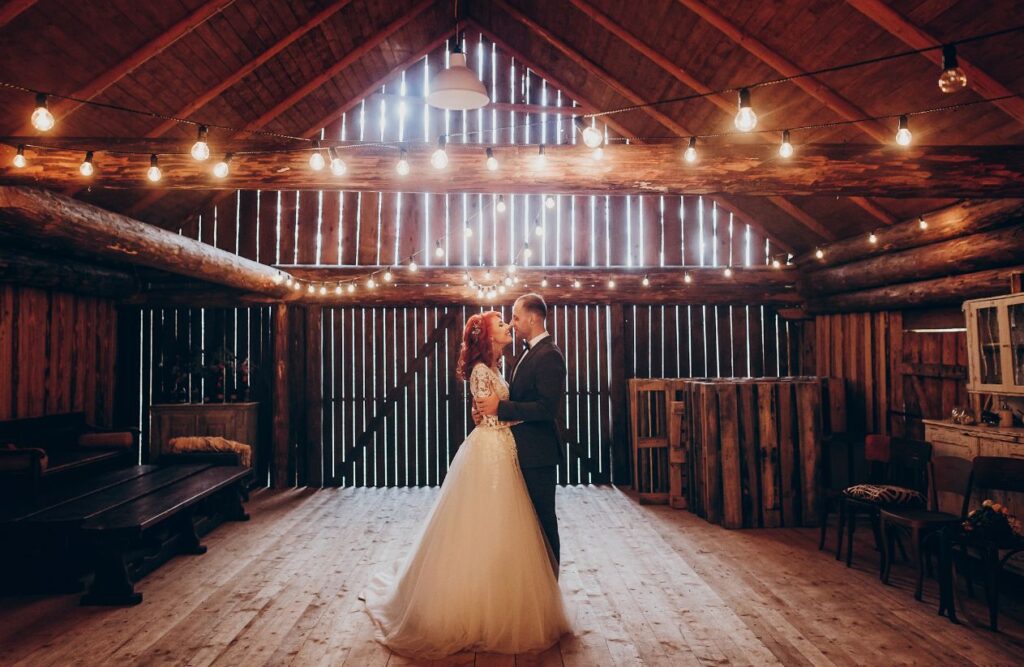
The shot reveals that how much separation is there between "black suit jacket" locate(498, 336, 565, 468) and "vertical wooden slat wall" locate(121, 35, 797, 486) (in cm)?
507

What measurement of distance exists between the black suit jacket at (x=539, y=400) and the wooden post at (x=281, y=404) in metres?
5.60

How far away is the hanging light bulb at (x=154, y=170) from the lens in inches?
172

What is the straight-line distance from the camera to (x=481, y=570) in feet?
11.4

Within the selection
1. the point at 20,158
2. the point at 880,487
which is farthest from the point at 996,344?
the point at 20,158

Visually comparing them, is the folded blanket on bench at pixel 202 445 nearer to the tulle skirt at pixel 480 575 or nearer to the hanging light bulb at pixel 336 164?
the hanging light bulb at pixel 336 164

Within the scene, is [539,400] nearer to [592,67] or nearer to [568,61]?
[592,67]

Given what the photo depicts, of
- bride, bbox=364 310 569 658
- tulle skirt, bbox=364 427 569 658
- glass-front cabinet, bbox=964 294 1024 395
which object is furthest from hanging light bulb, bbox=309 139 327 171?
glass-front cabinet, bbox=964 294 1024 395

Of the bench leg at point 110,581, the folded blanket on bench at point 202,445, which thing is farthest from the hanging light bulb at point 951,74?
the folded blanket on bench at point 202,445

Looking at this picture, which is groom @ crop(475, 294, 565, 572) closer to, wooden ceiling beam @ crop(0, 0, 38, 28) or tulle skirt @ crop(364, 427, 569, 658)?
tulle skirt @ crop(364, 427, 569, 658)

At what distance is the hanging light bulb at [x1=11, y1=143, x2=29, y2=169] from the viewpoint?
13.7 feet

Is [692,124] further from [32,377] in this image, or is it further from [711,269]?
[32,377]

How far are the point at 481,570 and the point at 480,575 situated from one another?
0.09 ft

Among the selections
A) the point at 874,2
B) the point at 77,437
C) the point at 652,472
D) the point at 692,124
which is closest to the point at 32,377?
the point at 77,437

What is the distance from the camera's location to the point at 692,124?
299 inches
